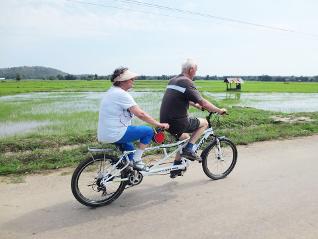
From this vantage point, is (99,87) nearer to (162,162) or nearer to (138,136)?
(162,162)

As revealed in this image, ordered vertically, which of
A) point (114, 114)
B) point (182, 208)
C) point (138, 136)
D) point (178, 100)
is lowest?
point (182, 208)

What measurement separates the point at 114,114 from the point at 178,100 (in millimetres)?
1188

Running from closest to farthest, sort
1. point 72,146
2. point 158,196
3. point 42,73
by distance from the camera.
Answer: point 158,196
point 72,146
point 42,73

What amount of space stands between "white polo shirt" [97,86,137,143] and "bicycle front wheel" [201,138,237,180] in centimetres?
174

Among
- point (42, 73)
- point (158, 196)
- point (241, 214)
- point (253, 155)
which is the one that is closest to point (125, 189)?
point (158, 196)

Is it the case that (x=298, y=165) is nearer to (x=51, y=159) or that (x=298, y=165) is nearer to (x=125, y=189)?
(x=125, y=189)

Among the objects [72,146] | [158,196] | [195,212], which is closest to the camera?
[195,212]

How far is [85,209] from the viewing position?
4926 millimetres

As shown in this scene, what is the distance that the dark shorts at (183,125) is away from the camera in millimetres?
5750

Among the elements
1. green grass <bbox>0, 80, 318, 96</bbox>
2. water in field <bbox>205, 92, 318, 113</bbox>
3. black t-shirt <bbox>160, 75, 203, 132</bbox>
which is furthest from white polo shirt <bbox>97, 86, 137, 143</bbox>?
green grass <bbox>0, 80, 318, 96</bbox>

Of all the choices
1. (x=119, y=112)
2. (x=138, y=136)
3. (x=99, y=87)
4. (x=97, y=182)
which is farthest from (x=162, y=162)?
(x=99, y=87)

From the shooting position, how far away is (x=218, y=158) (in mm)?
6328

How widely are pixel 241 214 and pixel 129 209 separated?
1428mm

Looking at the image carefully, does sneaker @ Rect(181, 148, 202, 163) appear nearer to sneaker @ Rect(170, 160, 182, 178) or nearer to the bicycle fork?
sneaker @ Rect(170, 160, 182, 178)
